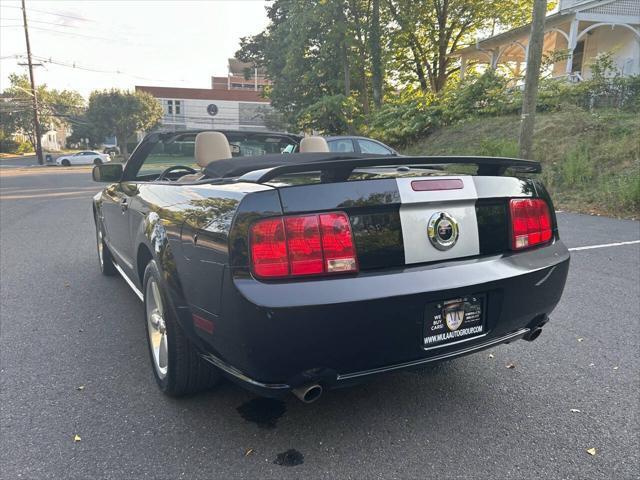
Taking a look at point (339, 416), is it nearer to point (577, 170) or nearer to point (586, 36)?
point (577, 170)

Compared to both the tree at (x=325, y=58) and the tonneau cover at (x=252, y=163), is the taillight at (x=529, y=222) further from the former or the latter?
the tree at (x=325, y=58)

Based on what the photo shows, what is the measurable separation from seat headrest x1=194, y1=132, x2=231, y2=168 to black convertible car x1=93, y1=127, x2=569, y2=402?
99cm

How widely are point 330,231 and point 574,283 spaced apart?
3633 millimetres

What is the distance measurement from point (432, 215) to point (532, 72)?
29.8 ft

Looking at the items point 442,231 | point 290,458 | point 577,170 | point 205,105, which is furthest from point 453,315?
point 205,105

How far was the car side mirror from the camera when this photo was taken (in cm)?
387

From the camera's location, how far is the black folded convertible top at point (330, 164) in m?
1.91

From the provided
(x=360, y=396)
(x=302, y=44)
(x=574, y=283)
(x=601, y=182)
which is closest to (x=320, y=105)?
(x=302, y=44)

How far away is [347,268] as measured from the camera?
73.3 inches

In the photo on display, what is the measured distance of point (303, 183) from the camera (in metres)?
1.88

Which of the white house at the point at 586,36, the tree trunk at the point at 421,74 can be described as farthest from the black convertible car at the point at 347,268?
the tree trunk at the point at 421,74

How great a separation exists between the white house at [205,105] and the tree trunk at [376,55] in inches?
1588

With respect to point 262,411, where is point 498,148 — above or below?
above

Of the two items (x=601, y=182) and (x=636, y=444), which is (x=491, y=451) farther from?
(x=601, y=182)
